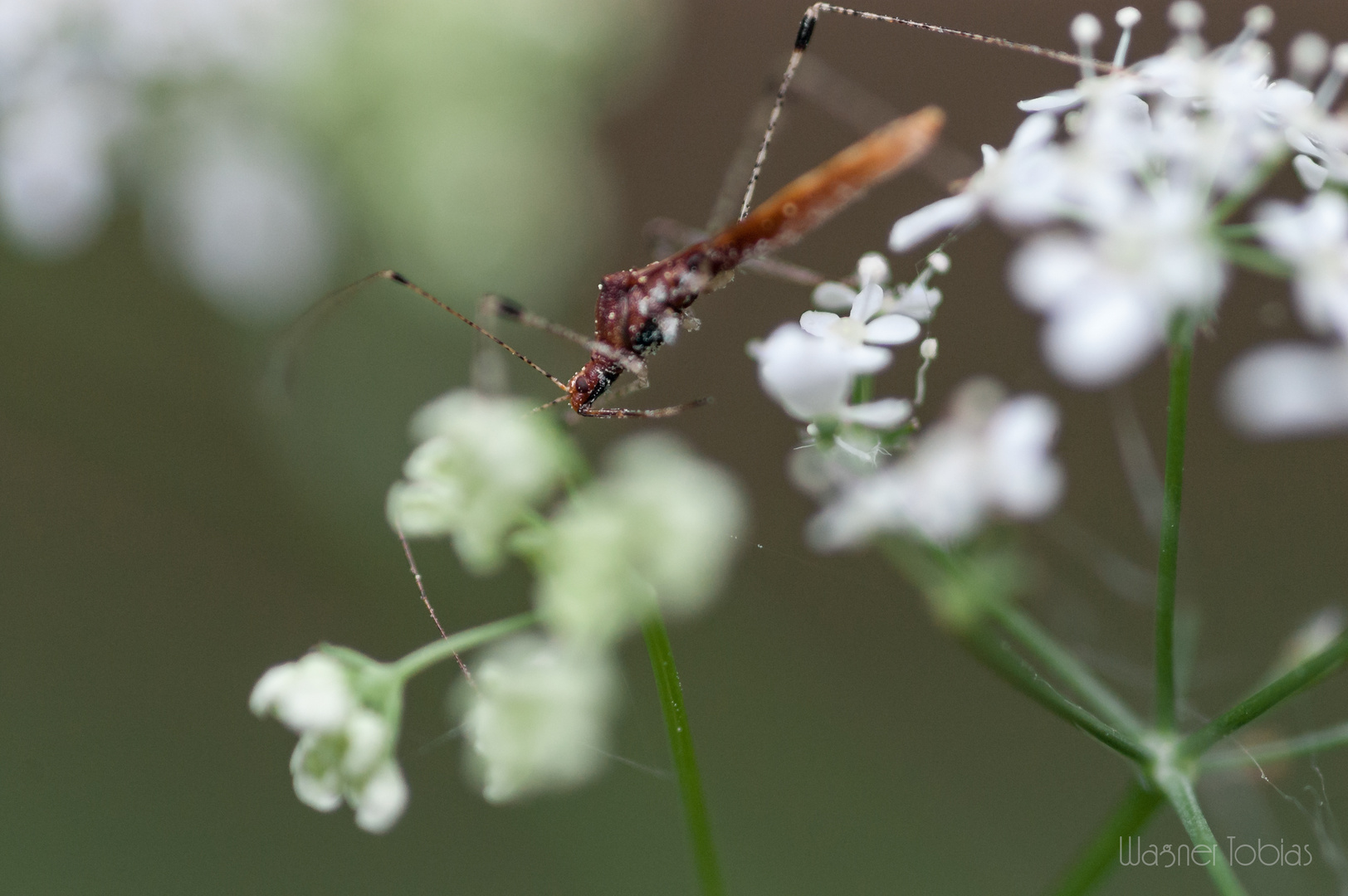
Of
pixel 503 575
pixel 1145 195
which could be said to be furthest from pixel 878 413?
pixel 503 575

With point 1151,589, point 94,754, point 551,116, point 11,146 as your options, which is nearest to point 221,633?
point 94,754

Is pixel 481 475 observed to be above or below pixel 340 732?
above

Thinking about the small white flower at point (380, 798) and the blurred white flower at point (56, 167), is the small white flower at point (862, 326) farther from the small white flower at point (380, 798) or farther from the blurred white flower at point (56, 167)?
the blurred white flower at point (56, 167)

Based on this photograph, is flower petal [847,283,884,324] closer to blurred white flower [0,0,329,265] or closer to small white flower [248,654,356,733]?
small white flower [248,654,356,733]

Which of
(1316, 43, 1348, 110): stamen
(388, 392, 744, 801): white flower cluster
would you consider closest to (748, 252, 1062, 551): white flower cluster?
(388, 392, 744, 801): white flower cluster

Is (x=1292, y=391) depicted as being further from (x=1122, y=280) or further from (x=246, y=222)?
(x=246, y=222)

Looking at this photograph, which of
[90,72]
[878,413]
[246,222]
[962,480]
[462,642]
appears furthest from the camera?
[246,222]

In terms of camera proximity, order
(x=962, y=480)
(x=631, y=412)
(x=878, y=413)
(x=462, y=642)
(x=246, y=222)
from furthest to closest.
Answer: (x=246, y=222), (x=631, y=412), (x=962, y=480), (x=878, y=413), (x=462, y=642)
